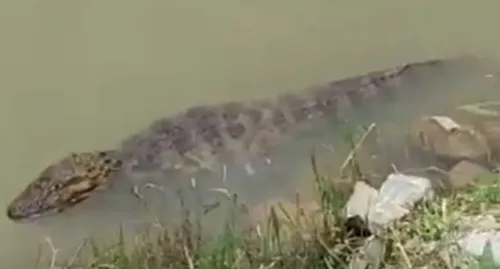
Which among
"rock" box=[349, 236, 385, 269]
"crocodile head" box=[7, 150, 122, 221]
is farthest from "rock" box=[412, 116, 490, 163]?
"crocodile head" box=[7, 150, 122, 221]

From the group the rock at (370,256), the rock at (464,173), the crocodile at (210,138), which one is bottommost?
the rock at (370,256)

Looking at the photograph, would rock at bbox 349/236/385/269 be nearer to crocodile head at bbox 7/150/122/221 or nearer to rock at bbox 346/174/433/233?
rock at bbox 346/174/433/233

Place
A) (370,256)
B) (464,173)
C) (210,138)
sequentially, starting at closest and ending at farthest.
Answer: (370,256) < (464,173) < (210,138)

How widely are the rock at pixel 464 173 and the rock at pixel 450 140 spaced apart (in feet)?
0.07

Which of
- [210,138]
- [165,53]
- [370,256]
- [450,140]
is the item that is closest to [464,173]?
[450,140]

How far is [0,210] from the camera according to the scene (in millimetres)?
1284

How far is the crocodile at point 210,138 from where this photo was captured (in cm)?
130

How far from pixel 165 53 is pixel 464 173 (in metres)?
0.46

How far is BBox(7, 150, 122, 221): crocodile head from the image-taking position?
128 cm

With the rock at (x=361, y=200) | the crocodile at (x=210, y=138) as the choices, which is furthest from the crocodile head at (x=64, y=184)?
the rock at (x=361, y=200)

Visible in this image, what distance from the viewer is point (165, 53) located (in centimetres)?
140

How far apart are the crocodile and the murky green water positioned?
17 mm

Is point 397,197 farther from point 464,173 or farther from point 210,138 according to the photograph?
point 210,138

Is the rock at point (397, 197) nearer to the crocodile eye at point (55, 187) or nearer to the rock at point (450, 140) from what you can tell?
the rock at point (450, 140)
